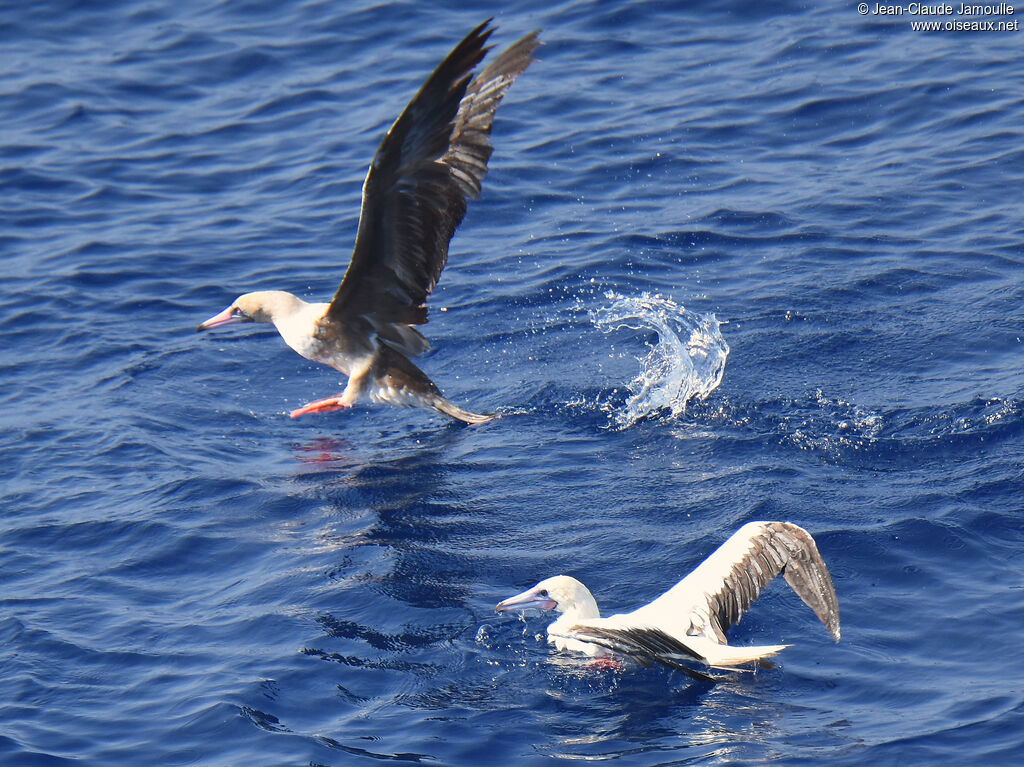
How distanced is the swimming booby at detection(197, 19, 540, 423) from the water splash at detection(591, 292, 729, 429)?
44.2 inches

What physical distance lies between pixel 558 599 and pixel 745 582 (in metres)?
0.95

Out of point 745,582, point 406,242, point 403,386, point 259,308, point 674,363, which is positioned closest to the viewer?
point 745,582

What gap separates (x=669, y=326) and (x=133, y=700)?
4839mm

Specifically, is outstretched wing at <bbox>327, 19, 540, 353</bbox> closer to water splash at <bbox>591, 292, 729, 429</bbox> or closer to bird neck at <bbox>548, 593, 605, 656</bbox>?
water splash at <bbox>591, 292, 729, 429</bbox>

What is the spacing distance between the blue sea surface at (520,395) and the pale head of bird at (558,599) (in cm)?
27

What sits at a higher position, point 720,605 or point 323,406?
point 323,406

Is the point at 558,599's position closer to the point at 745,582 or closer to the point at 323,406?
the point at 745,582

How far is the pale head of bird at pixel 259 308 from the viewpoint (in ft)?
32.9

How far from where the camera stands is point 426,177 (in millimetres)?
8727

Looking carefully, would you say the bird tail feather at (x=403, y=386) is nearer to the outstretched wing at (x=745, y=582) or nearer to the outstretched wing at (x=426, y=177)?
the outstretched wing at (x=426, y=177)

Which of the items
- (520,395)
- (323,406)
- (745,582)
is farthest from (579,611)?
(323,406)

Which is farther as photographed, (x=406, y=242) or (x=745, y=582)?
(x=406, y=242)

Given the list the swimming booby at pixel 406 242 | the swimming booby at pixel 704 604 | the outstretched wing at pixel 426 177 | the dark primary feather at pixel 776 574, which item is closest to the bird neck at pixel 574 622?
the swimming booby at pixel 704 604

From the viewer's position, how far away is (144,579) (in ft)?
26.4
